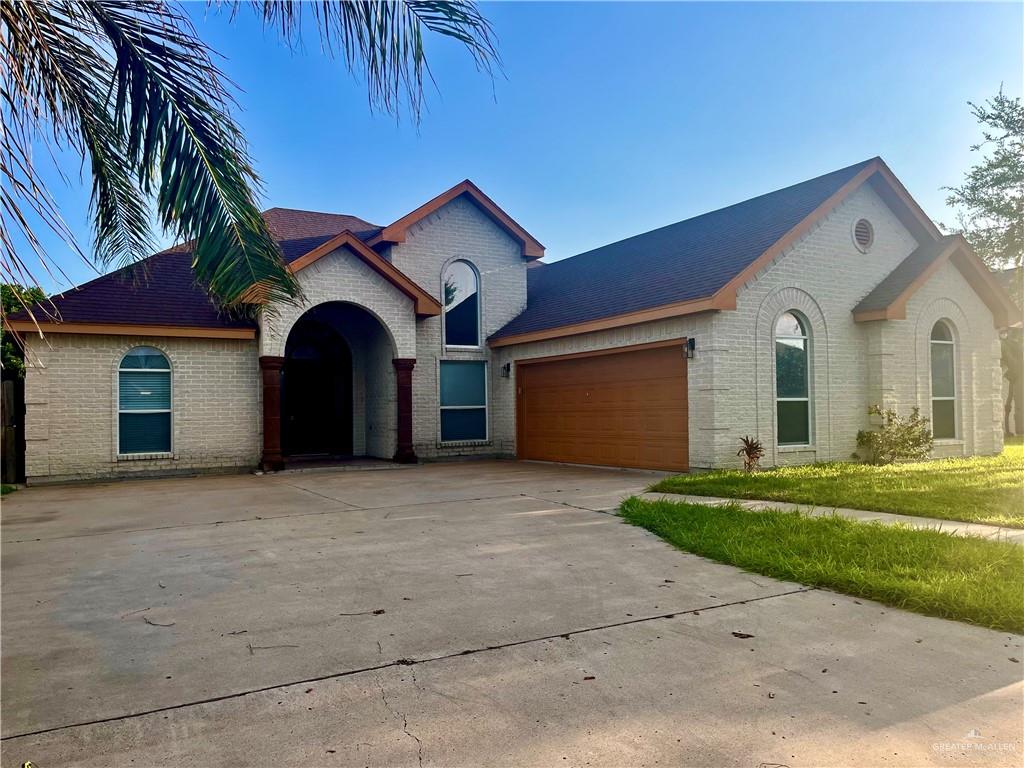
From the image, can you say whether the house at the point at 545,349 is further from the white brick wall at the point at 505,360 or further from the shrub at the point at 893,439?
the shrub at the point at 893,439

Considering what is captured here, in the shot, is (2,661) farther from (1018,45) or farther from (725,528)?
(1018,45)

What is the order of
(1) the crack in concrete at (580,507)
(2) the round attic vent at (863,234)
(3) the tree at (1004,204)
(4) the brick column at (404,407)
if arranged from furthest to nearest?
1. (3) the tree at (1004,204)
2. (4) the brick column at (404,407)
3. (2) the round attic vent at (863,234)
4. (1) the crack in concrete at (580,507)

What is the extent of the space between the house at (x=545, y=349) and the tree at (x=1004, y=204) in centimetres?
909

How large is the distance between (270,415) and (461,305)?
5.69m

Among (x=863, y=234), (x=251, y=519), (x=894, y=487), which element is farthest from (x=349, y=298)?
(x=863, y=234)

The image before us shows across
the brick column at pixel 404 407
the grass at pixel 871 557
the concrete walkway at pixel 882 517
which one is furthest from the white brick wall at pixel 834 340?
the brick column at pixel 404 407

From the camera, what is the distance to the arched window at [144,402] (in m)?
13.7

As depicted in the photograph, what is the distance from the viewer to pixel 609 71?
1154 centimetres

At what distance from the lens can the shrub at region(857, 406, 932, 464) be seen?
45.3 feet

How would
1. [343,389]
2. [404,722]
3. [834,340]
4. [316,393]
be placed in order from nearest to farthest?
[404,722], [834,340], [316,393], [343,389]

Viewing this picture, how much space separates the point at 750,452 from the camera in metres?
12.1

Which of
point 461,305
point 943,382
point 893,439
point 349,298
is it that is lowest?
point 893,439

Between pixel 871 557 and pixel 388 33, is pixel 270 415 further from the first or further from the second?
pixel 871 557

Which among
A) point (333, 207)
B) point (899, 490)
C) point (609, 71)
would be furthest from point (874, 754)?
point (333, 207)
